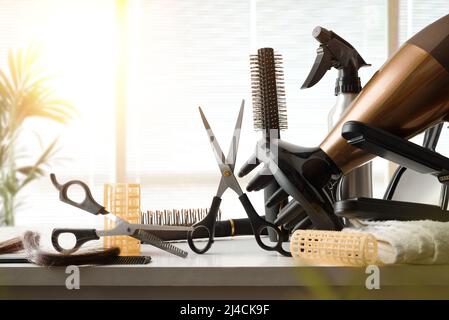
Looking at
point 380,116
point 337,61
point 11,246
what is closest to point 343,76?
point 337,61

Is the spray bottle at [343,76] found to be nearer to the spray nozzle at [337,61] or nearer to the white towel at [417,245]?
the spray nozzle at [337,61]

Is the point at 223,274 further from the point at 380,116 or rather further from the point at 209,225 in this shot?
the point at 380,116

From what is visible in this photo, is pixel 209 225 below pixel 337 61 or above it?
below

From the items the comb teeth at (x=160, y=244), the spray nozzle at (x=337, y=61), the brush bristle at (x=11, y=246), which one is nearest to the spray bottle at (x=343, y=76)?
the spray nozzle at (x=337, y=61)

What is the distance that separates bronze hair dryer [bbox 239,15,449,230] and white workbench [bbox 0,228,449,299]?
10 centimetres

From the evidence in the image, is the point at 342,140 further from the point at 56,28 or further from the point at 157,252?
the point at 56,28

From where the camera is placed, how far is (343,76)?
78 cm

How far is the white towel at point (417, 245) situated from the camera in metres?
0.57

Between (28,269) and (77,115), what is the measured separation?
9.91 ft

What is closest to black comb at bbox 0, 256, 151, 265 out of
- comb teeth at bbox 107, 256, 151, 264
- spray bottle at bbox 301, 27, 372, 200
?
comb teeth at bbox 107, 256, 151, 264

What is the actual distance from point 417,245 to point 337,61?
1.00ft

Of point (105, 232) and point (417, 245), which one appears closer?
point (417, 245)

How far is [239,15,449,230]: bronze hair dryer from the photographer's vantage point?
24.9 inches

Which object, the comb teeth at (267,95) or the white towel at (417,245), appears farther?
the comb teeth at (267,95)
